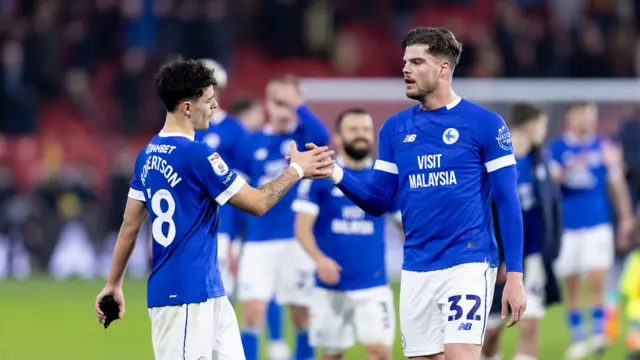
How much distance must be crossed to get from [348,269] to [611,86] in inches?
474

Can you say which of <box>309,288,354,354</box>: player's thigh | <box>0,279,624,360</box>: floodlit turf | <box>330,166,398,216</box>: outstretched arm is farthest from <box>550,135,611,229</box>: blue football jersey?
<box>330,166,398,216</box>: outstretched arm

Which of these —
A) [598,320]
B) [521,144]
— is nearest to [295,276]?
[521,144]

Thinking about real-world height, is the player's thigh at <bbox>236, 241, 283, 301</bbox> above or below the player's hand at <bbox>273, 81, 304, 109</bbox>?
below

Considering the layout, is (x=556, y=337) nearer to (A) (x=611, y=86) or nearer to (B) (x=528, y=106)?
(B) (x=528, y=106)

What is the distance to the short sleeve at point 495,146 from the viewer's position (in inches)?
261

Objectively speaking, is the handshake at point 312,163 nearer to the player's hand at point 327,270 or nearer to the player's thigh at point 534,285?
the player's hand at point 327,270

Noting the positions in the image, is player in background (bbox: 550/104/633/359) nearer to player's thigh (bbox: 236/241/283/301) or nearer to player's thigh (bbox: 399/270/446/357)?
player's thigh (bbox: 236/241/283/301)

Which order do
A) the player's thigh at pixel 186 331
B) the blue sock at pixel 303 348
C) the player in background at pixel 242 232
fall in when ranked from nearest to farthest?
the player's thigh at pixel 186 331
the blue sock at pixel 303 348
the player in background at pixel 242 232

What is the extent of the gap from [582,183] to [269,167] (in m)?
4.25

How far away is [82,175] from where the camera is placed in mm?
22219

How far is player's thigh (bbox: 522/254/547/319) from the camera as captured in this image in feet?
33.1

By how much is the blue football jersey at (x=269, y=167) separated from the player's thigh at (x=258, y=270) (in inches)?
3.1

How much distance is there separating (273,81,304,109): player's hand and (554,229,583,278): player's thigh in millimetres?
4467

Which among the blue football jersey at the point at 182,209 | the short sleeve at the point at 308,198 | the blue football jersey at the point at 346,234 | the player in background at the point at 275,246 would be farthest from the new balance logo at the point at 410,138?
the player in background at the point at 275,246
